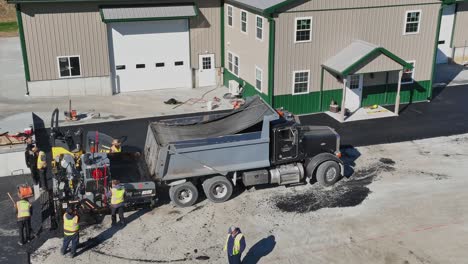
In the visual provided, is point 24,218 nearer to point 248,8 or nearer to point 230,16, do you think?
point 248,8

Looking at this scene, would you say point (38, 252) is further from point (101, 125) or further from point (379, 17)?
point (379, 17)

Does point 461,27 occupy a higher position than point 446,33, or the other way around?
point 461,27

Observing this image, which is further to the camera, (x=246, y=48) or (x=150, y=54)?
(x=150, y=54)

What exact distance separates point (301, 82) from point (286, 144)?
29.4 feet

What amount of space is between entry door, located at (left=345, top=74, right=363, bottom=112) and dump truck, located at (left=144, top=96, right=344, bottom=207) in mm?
8338

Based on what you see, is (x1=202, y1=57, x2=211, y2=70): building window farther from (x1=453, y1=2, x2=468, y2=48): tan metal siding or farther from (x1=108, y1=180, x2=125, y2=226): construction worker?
(x1=453, y1=2, x2=468, y2=48): tan metal siding

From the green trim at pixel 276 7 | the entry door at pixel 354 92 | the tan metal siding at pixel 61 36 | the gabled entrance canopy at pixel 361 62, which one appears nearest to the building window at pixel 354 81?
the entry door at pixel 354 92

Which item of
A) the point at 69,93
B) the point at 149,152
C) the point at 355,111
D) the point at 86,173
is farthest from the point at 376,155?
the point at 69,93

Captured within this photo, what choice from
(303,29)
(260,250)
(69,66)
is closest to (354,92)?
(303,29)

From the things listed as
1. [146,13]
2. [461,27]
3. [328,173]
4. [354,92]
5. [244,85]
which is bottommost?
[328,173]

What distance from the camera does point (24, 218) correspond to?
15875 millimetres

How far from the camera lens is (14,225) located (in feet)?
56.6

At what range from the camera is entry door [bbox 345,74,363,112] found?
2808 cm

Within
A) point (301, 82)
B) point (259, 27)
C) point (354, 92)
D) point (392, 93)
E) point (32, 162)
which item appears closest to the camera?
point (32, 162)
